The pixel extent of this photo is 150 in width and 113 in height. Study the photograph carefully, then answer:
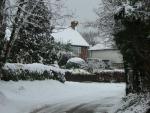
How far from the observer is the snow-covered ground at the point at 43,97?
20.5 metres

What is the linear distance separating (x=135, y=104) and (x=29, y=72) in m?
15.2

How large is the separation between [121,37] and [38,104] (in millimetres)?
9049

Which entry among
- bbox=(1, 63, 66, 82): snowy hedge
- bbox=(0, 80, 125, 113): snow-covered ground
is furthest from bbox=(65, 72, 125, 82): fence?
bbox=(0, 80, 125, 113): snow-covered ground

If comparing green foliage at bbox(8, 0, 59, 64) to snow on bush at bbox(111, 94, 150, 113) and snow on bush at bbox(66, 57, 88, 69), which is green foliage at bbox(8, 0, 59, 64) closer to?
snow on bush at bbox(66, 57, 88, 69)

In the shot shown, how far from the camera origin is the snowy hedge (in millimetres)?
27025

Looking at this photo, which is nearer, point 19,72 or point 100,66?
point 19,72

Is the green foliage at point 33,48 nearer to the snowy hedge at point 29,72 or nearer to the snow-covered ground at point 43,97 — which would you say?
the snowy hedge at point 29,72

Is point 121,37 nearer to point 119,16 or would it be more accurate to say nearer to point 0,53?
point 119,16

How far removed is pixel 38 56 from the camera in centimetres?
3772

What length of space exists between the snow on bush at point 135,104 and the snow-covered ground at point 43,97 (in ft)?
11.5

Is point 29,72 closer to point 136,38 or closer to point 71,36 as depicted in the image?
point 136,38

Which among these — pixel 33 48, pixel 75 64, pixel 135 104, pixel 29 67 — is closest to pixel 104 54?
pixel 75 64

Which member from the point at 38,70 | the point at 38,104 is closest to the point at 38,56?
the point at 38,70

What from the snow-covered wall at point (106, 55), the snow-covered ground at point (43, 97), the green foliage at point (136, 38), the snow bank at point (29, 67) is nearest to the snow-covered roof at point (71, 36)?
the snow-covered wall at point (106, 55)
